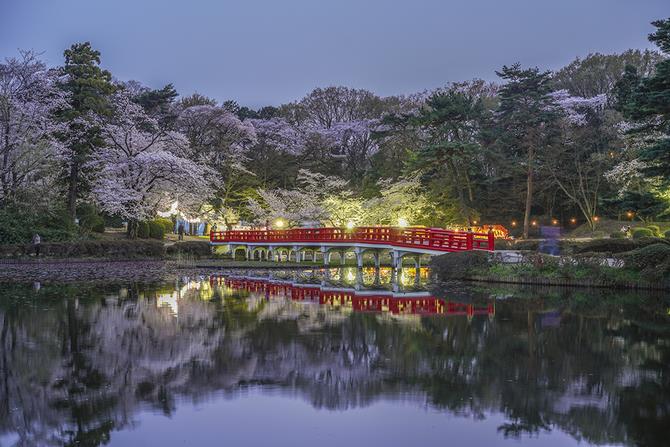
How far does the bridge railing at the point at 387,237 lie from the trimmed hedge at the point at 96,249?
5245 mm

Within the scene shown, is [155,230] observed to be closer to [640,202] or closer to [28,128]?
[28,128]

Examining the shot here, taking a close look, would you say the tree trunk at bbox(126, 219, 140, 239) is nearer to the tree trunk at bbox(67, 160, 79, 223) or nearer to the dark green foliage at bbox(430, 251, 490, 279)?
the tree trunk at bbox(67, 160, 79, 223)

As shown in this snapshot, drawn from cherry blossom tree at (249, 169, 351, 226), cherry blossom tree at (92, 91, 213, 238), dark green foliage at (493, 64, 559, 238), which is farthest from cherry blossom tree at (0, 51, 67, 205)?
dark green foliage at (493, 64, 559, 238)

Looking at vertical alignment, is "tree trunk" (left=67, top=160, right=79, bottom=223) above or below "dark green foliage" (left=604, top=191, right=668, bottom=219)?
above

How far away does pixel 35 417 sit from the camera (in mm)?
9094

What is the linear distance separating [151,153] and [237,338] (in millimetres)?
34894

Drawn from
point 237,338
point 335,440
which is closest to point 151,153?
point 237,338

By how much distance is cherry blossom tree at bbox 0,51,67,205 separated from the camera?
4209 cm

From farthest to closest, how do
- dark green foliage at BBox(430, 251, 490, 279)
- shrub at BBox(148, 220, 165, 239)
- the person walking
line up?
shrub at BBox(148, 220, 165, 239)
the person walking
dark green foliage at BBox(430, 251, 490, 279)

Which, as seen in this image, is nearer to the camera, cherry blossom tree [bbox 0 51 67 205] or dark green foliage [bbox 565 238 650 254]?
dark green foliage [bbox 565 238 650 254]

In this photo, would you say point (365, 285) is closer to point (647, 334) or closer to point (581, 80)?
point (647, 334)

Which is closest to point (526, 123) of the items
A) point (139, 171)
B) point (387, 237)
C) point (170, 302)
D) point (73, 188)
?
point (387, 237)

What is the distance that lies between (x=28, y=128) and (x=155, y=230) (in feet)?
44.3

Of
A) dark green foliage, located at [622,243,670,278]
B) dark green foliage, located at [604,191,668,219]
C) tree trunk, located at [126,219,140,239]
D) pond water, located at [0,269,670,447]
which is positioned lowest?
pond water, located at [0,269,670,447]
